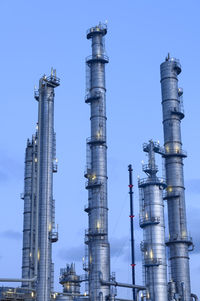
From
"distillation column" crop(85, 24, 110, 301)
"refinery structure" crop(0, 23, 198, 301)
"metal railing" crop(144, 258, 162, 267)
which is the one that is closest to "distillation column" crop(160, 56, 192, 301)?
"refinery structure" crop(0, 23, 198, 301)

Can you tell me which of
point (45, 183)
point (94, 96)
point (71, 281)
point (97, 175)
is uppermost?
point (94, 96)

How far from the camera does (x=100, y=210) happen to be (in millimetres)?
56781

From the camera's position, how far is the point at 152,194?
57219 mm

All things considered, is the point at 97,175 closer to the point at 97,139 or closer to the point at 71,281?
the point at 97,139

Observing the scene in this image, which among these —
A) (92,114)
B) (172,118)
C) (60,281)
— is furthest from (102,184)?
(60,281)

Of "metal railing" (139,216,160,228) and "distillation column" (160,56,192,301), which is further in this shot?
"distillation column" (160,56,192,301)

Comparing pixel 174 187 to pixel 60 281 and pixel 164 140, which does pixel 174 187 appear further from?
pixel 60 281

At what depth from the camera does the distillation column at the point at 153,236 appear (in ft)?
179

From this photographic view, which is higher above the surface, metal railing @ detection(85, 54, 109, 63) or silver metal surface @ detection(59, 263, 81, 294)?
metal railing @ detection(85, 54, 109, 63)

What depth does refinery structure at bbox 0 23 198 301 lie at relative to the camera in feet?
172

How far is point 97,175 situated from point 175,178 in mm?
10250

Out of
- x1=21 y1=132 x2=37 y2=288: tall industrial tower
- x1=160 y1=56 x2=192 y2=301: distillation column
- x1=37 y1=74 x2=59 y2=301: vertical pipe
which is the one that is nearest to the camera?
x1=37 y1=74 x2=59 y2=301: vertical pipe

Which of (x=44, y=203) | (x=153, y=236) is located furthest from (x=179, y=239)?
(x=44, y=203)

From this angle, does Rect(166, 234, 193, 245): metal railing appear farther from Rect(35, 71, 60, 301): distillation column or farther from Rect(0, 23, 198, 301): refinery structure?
Rect(35, 71, 60, 301): distillation column
